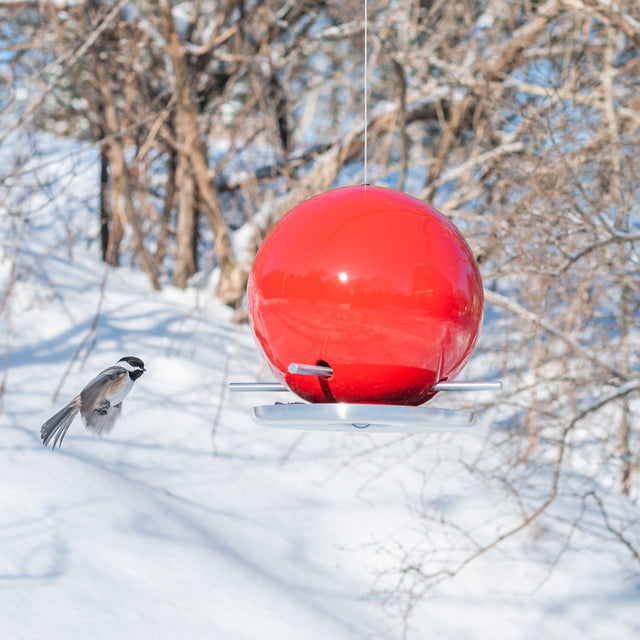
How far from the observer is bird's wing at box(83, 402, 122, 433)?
1.58m

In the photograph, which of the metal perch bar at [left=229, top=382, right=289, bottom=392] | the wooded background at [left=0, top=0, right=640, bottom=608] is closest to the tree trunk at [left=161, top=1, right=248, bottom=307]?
the wooded background at [left=0, top=0, right=640, bottom=608]

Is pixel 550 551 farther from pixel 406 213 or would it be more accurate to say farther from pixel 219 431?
pixel 406 213

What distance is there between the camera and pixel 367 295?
1497 millimetres

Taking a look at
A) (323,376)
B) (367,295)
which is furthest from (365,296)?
(323,376)

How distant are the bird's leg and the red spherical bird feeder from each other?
34 centimetres

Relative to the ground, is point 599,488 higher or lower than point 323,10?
lower

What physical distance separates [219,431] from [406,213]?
→ 3.99 meters

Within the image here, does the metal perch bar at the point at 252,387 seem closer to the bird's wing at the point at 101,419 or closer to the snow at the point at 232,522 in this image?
the bird's wing at the point at 101,419

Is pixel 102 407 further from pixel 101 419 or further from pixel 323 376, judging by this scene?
pixel 323 376

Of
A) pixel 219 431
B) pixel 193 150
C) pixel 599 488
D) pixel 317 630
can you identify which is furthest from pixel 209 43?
pixel 317 630

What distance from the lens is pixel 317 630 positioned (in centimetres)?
361

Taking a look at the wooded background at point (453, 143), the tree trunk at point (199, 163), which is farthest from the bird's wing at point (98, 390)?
the tree trunk at point (199, 163)

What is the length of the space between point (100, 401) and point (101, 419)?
0.04 meters

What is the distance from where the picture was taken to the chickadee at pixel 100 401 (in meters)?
1.58
